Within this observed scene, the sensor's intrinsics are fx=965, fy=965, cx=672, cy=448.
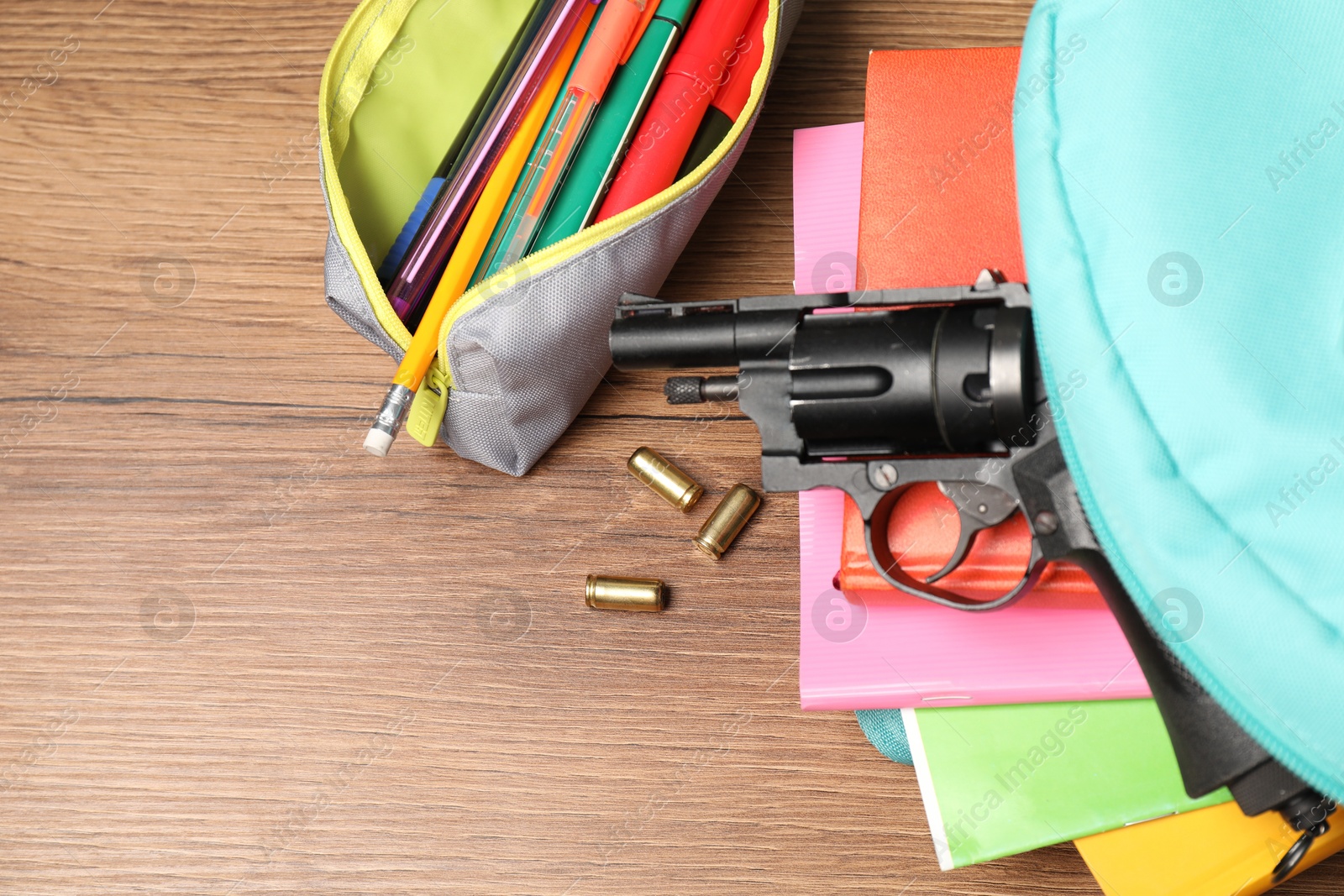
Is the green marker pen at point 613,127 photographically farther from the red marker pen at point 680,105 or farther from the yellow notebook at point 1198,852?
the yellow notebook at point 1198,852

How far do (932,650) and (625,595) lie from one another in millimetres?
223

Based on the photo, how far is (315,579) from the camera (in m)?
0.76

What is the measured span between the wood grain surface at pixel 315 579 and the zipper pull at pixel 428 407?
0.08 metres

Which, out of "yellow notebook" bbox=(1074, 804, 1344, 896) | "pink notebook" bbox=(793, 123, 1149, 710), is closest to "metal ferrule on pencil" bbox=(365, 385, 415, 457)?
"pink notebook" bbox=(793, 123, 1149, 710)

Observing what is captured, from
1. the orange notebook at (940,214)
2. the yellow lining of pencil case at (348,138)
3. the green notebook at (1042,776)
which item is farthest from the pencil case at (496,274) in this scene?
the green notebook at (1042,776)

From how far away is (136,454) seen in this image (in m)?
0.79

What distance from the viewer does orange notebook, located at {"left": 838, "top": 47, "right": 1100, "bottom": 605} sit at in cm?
62

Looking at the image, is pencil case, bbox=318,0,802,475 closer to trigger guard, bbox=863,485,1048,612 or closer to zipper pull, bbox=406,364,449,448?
zipper pull, bbox=406,364,449,448

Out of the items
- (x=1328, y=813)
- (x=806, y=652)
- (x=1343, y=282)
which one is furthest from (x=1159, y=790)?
(x=1343, y=282)

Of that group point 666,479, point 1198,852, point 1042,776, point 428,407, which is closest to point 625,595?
point 666,479

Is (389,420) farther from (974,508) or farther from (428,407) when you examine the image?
(974,508)

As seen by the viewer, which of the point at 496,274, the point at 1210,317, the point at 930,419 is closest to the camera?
the point at 1210,317

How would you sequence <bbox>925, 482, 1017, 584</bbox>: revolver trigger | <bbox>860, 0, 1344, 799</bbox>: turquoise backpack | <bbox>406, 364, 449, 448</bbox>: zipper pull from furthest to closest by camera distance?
<bbox>406, 364, 449, 448</bbox>: zipper pull < <bbox>925, 482, 1017, 584</bbox>: revolver trigger < <bbox>860, 0, 1344, 799</bbox>: turquoise backpack

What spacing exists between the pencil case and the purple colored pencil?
0.10 ft
